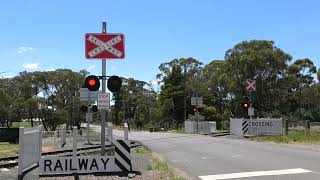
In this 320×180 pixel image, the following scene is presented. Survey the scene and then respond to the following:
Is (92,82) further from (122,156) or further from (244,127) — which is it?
(244,127)

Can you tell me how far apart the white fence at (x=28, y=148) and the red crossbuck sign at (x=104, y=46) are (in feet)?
8.50

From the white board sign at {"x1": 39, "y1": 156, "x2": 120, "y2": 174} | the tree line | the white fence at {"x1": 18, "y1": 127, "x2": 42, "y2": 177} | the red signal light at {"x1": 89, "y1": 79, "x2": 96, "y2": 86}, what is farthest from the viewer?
the tree line

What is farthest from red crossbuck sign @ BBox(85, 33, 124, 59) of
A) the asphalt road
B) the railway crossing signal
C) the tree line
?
the tree line

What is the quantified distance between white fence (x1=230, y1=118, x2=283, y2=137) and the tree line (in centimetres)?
3070

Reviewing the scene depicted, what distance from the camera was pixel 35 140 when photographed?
15344mm

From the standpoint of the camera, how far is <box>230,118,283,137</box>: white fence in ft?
134

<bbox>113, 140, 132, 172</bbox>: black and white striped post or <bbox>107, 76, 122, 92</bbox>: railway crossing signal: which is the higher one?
<bbox>107, 76, 122, 92</bbox>: railway crossing signal

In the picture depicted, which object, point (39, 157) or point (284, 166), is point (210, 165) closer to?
point (284, 166)

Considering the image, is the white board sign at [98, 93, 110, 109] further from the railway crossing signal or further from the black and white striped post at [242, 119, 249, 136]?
the black and white striped post at [242, 119, 249, 136]

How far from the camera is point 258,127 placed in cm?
4128

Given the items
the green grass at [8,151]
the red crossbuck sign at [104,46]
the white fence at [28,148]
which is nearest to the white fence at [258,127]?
the green grass at [8,151]

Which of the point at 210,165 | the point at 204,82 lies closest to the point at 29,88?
the point at 204,82

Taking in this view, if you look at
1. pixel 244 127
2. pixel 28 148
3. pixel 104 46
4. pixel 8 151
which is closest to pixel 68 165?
pixel 28 148

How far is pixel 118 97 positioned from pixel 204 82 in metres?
62.3
